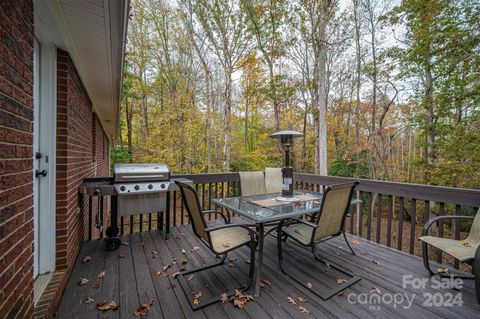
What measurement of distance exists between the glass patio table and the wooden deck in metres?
0.29

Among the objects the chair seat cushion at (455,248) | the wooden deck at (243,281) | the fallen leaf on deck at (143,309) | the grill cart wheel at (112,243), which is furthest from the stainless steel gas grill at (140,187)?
the chair seat cushion at (455,248)

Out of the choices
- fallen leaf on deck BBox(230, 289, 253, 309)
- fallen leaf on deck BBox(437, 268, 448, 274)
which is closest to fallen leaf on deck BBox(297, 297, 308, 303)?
fallen leaf on deck BBox(230, 289, 253, 309)

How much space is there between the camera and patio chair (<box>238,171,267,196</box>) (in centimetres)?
366

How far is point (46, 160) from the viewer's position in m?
2.15

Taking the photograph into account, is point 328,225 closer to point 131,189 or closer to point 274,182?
point 274,182

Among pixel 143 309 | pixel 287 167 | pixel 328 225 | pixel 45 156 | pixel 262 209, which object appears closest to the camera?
pixel 143 309

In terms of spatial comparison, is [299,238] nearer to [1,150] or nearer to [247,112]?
[1,150]

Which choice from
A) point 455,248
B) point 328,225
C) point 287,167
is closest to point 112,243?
point 287,167

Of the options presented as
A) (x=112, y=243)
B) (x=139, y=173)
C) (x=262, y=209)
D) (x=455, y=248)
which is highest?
(x=139, y=173)

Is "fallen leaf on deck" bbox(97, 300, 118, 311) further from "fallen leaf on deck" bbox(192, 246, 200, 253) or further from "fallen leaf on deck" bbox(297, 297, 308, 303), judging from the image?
"fallen leaf on deck" bbox(297, 297, 308, 303)

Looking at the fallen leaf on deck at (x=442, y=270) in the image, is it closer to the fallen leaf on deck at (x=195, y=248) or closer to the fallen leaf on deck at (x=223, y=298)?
the fallen leaf on deck at (x=223, y=298)

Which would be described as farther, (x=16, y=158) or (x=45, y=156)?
(x=45, y=156)

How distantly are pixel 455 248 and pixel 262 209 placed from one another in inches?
75.9

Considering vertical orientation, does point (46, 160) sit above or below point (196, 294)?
above
